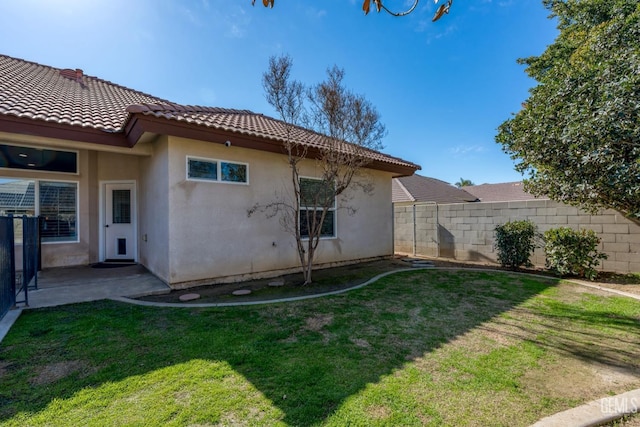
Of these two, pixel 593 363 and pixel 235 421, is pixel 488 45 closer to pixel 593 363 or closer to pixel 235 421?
pixel 593 363

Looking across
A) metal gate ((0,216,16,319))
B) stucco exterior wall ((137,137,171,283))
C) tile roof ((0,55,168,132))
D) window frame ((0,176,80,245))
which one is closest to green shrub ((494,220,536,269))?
stucco exterior wall ((137,137,171,283))

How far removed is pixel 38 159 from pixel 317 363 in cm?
960

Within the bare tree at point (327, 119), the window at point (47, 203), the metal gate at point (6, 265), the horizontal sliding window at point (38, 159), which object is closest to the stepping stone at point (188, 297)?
the bare tree at point (327, 119)

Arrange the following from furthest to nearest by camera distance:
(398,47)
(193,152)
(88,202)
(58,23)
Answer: (398,47)
(88,202)
(58,23)
(193,152)

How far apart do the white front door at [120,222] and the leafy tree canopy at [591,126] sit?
11.8 m

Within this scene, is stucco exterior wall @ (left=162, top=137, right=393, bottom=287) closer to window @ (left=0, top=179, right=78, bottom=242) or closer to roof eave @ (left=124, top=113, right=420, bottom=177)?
roof eave @ (left=124, top=113, right=420, bottom=177)

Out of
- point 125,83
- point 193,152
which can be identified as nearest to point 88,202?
point 193,152

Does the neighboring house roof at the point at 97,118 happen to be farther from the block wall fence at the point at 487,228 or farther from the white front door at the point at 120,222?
the block wall fence at the point at 487,228

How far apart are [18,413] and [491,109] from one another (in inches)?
747

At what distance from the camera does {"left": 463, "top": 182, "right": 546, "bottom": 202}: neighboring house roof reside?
27219 millimetres

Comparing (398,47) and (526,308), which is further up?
(398,47)

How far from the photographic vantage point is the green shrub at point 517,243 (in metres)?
9.02

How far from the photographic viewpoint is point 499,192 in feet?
96.8

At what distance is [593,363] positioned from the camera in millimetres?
3438
